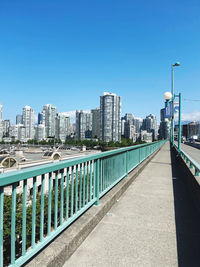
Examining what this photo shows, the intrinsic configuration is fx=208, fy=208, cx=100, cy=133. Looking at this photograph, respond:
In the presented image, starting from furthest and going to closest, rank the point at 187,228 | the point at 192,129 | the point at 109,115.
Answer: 1. the point at 192,129
2. the point at 109,115
3. the point at 187,228

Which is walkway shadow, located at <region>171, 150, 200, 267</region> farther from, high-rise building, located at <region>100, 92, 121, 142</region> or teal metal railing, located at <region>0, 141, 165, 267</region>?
high-rise building, located at <region>100, 92, 121, 142</region>

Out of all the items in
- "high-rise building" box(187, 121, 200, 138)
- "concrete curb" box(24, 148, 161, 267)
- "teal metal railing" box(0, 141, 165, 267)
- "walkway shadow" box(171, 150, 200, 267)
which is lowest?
"walkway shadow" box(171, 150, 200, 267)

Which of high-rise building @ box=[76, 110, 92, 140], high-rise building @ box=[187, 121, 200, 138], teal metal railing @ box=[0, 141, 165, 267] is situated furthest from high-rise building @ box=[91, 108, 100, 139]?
teal metal railing @ box=[0, 141, 165, 267]

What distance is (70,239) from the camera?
2.81 metres

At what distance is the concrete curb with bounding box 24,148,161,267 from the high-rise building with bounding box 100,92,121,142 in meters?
137

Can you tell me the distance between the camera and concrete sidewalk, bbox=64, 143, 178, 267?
2.70 metres

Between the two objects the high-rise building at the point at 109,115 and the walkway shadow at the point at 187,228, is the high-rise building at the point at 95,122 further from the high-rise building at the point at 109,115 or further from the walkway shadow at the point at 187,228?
the walkway shadow at the point at 187,228

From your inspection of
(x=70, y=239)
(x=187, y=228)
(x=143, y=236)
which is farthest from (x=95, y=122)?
(x=70, y=239)

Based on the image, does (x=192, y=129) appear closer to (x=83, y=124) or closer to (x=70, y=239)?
(x=83, y=124)

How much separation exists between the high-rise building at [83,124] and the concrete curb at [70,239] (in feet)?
596

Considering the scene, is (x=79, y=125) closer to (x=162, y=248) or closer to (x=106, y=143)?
(x=106, y=143)

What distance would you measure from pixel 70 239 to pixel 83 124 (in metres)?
188

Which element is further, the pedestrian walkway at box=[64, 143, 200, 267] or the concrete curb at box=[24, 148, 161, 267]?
the pedestrian walkway at box=[64, 143, 200, 267]

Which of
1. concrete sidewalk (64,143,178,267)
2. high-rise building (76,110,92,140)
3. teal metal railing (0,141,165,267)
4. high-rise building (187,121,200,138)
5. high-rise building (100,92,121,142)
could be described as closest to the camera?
teal metal railing (0,141,165,267)
